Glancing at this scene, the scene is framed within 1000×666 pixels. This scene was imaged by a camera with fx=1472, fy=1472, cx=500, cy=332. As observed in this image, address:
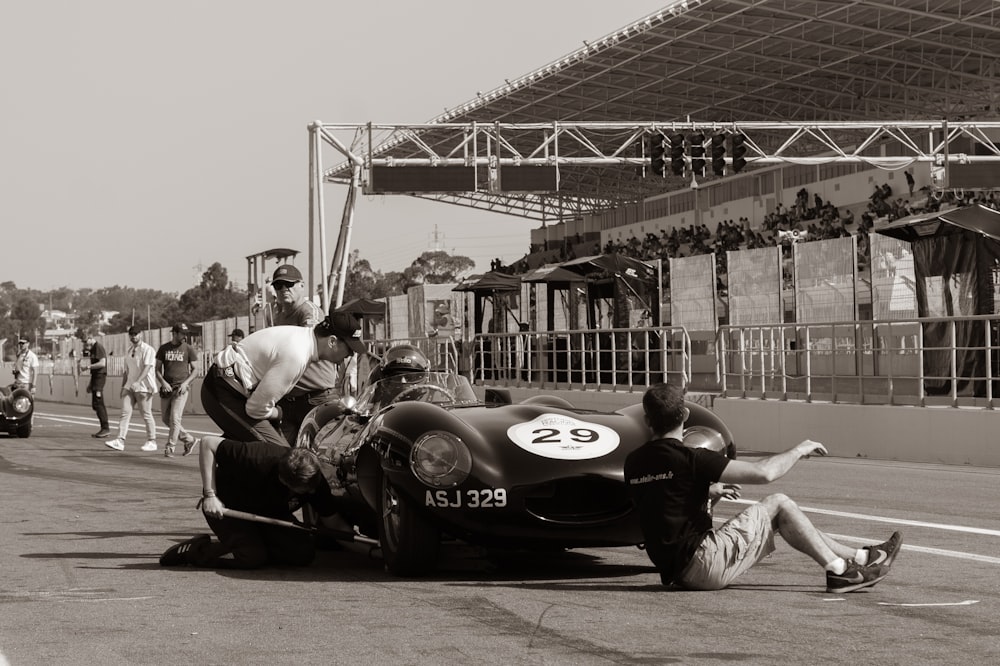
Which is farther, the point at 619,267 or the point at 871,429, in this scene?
the point at 619,267

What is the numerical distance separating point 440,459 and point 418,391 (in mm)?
1317

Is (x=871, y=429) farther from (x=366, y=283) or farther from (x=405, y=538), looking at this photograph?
(x=366, y=283)

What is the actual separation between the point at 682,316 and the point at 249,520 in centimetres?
1520

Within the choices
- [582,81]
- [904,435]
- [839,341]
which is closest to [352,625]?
[904,435]

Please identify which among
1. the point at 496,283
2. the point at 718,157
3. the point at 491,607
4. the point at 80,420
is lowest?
the point at 80,420

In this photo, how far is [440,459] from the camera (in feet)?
22.7

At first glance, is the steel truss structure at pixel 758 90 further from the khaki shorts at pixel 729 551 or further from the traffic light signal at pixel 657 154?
the khaki shorts at pixel 729 551

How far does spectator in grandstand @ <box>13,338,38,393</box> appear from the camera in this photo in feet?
77.7

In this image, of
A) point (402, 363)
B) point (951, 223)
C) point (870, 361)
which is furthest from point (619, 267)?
point (402, 363)

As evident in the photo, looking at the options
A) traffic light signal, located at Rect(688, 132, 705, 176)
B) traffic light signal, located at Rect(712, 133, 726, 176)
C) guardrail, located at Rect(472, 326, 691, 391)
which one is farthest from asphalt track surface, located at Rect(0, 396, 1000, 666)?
traffic light signal, located at Rect(712, 133, 726, 176)

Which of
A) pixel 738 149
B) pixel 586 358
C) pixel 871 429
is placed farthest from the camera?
pixel 738 149

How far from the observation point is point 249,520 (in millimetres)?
7672

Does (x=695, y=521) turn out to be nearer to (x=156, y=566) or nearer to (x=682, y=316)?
(x=156, y=566)

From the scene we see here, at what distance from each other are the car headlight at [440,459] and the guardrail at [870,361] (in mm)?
9044
